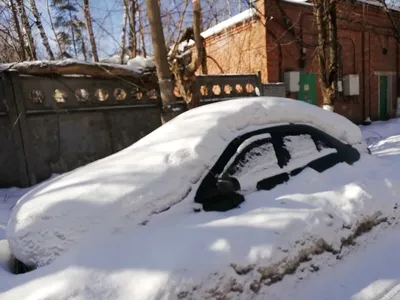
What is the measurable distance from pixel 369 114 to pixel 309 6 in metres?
5.36

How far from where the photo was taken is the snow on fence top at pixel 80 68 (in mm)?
5871

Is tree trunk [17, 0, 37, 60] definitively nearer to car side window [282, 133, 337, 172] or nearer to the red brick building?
the red brick building

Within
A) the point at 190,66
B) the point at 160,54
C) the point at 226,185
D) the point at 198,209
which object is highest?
the point at 160,54

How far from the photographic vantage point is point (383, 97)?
14516mm

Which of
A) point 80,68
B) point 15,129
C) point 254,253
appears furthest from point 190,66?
point 254,253

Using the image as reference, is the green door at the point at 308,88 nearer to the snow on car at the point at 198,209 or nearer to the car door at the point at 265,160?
the car door at the point at 265,160

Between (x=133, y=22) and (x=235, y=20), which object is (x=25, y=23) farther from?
(x=235, y=20)

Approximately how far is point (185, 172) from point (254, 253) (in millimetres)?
735

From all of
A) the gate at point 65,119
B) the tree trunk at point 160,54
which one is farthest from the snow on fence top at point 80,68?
the tree trunk at point 160,54

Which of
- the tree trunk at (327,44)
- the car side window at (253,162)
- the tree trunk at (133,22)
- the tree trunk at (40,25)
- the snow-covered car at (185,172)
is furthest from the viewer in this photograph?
the tree trunk at (40,25)

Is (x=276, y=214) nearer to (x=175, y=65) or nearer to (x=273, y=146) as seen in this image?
(x=273, y=146)

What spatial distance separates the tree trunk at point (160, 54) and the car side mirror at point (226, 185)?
10.7 feet

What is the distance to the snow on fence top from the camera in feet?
19.3

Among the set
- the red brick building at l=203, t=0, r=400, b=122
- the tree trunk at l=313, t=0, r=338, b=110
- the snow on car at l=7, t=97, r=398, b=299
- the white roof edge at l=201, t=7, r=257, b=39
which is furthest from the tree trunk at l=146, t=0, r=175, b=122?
the white roof edge at l=201, t=7, r=257, b=39
